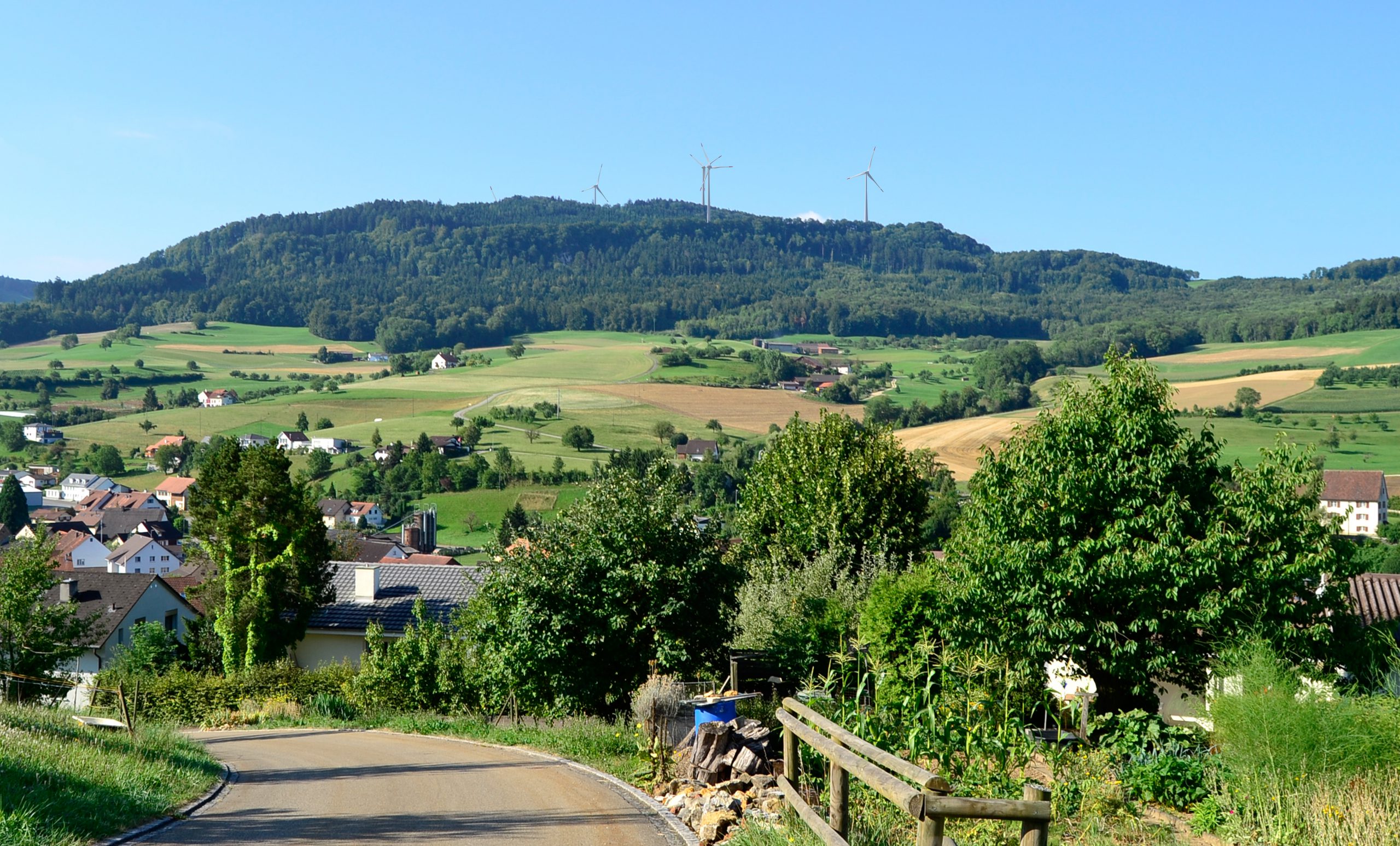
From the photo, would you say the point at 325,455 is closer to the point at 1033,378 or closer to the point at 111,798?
the point at 1033,378

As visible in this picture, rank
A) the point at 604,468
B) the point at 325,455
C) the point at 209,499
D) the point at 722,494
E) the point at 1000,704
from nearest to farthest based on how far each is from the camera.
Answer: the point at 1000,704 → the point at 604,468 → the point at 209,499 → the point at 722,494 → the point at 325,455

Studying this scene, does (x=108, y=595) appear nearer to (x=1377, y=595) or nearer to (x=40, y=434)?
(x=1377, y=595)

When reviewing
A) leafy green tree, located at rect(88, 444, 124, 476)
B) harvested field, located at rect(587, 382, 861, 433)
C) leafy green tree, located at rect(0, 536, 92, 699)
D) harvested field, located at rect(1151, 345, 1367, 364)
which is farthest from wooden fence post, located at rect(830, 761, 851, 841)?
leafy green tree, located at rect(88, 444, 124, 476)

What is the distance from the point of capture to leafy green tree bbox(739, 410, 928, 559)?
26.9 m

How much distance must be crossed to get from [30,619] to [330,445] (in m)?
93.2

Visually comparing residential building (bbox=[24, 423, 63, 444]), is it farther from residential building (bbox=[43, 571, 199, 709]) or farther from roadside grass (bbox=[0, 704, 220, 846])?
roadside grass (bbox=[0, 704, 220, 846])

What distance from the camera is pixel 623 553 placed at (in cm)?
1759

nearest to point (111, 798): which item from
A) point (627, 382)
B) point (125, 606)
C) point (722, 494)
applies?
point (125, 606)

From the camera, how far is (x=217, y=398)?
15675 centimetres

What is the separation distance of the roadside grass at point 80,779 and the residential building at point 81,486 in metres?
121

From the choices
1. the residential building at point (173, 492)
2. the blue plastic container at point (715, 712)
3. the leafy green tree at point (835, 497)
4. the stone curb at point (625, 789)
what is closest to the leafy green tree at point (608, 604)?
the stone curb at point (625, 789)

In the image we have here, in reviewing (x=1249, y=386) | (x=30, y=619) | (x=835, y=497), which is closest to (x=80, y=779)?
(x=835, y=497)

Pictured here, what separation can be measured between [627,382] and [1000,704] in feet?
465

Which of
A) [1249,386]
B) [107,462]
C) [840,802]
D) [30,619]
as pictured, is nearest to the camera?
[840,802]
